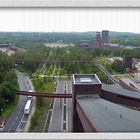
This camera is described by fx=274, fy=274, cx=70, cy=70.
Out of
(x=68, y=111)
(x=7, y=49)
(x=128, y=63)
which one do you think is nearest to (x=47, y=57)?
(x=7, y=49)

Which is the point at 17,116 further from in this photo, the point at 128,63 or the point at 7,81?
the point at 128,63

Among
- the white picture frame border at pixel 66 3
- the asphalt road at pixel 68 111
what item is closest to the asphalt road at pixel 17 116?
the asphalt road at pixel 68 111

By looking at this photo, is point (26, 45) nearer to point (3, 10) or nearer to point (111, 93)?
point (111, 93)

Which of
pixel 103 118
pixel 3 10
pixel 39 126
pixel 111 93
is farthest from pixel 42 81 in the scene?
pixel 3 10

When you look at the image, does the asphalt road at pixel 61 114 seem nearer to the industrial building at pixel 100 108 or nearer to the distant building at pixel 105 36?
the industrial building at pixel 100 108

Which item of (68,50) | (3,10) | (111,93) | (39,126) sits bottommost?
(39,126)

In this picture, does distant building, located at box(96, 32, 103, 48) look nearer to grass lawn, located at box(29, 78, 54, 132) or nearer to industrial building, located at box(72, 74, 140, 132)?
grass lawn, located at box(29, 78, 54, 132)
